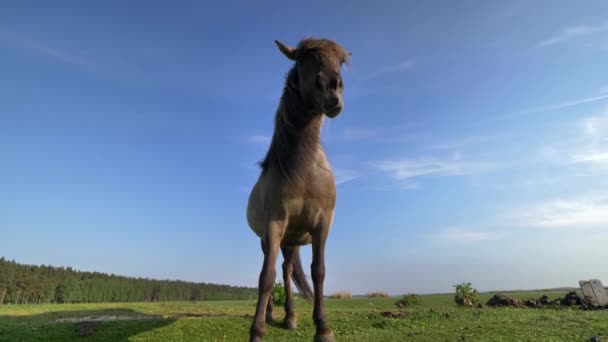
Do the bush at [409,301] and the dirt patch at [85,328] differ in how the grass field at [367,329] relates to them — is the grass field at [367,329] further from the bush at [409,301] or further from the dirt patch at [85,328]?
the bush at [409,301]

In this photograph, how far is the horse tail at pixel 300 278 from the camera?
721cm

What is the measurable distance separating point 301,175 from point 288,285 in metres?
3.30

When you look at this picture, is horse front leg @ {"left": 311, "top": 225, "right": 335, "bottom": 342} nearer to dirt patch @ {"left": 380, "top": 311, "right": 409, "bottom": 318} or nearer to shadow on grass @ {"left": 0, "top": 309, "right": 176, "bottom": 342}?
dirt patch @ {"left": 380, "top": 311, "right": 409, "bottom": 318}

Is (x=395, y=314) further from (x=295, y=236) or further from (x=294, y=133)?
(x=294, y=133)

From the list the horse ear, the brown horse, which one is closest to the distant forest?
the brown horse

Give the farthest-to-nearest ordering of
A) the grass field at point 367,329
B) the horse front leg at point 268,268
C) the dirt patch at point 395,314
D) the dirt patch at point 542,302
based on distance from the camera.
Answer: the dirt patch at point 542,302
the dirt patch at point 395,314
the grass field at point 367,329
the horse front leg at point 268,268

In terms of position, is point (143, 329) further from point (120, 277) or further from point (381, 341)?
point (120, 277)

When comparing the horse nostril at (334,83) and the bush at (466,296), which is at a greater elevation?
the horse nostril at (334,83)

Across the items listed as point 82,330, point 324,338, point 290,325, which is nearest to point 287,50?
point 324,338

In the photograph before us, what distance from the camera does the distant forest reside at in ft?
243

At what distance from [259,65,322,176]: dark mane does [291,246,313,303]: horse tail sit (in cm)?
310

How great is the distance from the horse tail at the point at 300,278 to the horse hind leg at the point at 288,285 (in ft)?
0.33

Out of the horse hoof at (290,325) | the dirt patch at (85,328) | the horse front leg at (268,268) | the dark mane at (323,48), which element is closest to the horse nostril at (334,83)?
the dark mane at (323,48)

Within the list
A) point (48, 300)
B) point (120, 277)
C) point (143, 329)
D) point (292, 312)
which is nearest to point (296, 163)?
point (292, 312)
